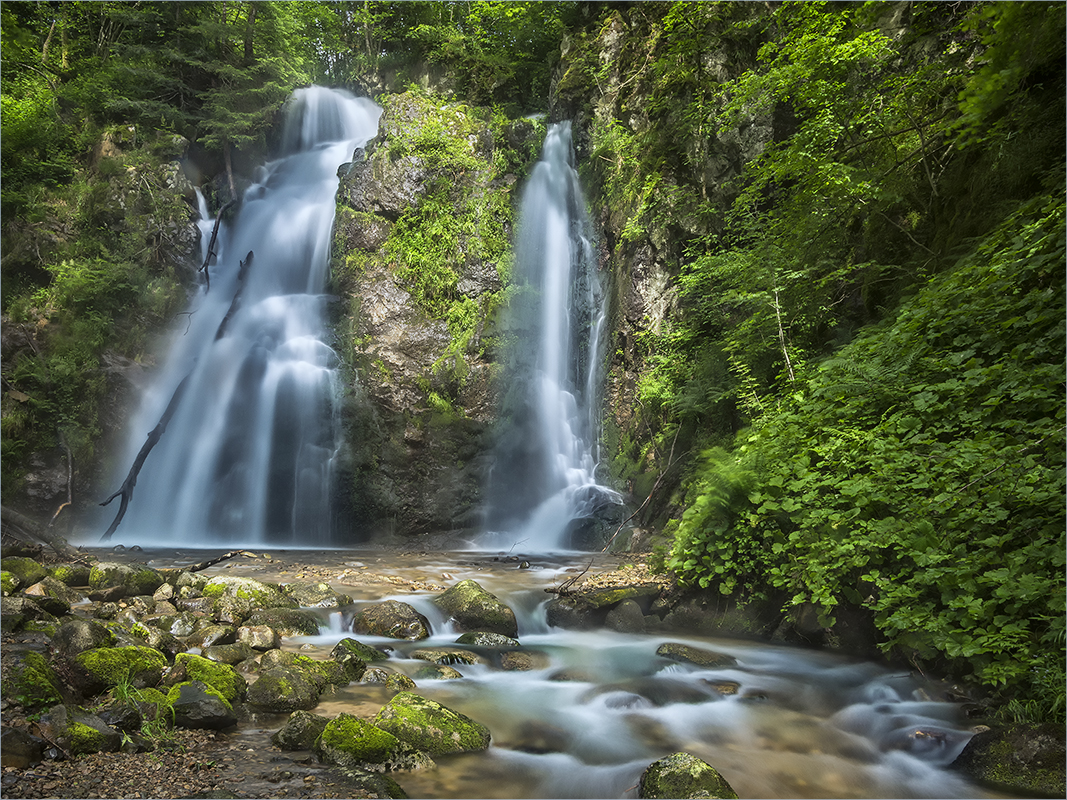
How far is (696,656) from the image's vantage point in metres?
4.98

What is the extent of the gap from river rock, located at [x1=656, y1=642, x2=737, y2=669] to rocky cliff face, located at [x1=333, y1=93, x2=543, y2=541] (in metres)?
8.08

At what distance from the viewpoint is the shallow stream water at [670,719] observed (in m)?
3.30

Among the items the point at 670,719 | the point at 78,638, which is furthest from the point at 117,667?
the point at 670,719

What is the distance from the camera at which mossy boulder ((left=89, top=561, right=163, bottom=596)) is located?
5738mm

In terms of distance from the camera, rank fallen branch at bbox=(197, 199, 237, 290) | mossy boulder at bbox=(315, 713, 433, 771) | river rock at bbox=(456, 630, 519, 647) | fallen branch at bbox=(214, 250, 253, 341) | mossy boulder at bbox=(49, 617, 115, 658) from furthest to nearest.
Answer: fallen branch at bbox=(197, 199, 237, 290)
fallen branch at bbox=(214, 250, 253, 341)
river rock at bbox=(456, 630, 519, 647)
mossy boulder at bbox=(49, 617, 115, 658)
mossy boulder at bbox=(315, 713, 433, 771)

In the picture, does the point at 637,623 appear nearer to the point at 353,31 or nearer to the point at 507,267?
the point at 507,267

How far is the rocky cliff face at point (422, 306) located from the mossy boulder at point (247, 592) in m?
6.53

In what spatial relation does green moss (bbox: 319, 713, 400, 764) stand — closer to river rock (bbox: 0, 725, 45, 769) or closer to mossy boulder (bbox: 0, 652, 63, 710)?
river rock (bbox: 0, 725, 45, 769)

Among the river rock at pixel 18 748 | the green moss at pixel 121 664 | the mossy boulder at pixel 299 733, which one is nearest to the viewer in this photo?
the river rock at pixel 18 748

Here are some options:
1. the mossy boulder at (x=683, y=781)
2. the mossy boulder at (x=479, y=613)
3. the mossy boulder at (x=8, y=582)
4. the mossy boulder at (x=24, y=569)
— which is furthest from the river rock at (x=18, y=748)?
the mossy boulder at (x=479, y=613)

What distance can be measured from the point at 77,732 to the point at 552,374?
11.7 meters

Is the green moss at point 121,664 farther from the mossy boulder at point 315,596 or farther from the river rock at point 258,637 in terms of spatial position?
the mossy boulder at point 315,596

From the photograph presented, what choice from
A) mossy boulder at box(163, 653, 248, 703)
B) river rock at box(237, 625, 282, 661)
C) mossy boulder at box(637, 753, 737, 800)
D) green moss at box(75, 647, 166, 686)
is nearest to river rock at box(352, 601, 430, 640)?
river rock at box(237, 625, 282, 661)

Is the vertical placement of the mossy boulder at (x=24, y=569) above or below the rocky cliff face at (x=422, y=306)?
below
